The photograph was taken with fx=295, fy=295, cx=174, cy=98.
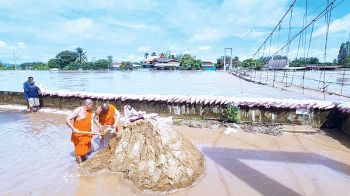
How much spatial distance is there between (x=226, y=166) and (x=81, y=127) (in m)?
2.81

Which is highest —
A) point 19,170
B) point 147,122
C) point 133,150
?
point 147,122

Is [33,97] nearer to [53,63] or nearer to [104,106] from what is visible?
[104,106]

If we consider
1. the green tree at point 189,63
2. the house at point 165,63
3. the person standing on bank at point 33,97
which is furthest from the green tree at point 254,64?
the person standing on bank at point 33,97

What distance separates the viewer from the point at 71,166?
569 cm

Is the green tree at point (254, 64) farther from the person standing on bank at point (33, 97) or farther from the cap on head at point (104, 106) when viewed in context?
the cap on head at point (104, 106)

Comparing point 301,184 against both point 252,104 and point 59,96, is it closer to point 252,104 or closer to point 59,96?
point 252,104

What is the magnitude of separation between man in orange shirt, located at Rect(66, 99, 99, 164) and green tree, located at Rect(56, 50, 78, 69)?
108 m

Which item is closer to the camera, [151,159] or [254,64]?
[151,159]

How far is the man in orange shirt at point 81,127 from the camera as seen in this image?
544 centimetres

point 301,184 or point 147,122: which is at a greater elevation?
point 147,122

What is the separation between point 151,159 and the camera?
15.6ft

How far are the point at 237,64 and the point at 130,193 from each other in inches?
4217

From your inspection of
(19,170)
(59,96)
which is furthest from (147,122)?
(59,96)

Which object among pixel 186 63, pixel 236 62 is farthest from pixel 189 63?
pixel 236 62
